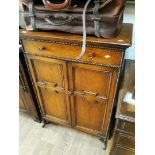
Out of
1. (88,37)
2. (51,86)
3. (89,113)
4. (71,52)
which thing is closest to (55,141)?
(89,113)

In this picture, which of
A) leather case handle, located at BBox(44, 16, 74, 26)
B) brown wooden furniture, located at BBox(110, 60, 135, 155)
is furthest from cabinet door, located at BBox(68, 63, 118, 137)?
leather case handle, located at BBox(44, 16, 74, 26)

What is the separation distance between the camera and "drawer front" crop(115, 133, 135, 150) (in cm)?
96

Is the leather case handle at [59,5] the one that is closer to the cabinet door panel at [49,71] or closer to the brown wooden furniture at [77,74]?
the brown wooden furniture at [77,74]

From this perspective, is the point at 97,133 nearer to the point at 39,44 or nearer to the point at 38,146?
the point at 38,146

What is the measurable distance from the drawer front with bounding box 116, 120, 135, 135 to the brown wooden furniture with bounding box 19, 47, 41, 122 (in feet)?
2.69

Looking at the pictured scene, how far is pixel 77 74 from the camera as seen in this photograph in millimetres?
1065

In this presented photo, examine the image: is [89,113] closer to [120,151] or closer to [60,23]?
[120,151]

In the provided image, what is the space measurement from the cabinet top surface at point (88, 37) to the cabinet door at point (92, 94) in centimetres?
17

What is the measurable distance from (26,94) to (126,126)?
0.92 m

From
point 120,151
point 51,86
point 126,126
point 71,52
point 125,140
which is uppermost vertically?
point 71,52

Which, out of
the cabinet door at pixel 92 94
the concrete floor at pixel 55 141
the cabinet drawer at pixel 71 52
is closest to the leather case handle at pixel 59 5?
the cabinet drawer at pixel 71 52
